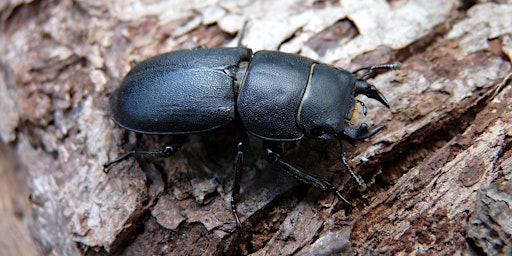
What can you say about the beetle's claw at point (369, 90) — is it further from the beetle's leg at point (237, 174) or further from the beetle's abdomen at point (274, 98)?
the beetle's leg at point (237, 174)

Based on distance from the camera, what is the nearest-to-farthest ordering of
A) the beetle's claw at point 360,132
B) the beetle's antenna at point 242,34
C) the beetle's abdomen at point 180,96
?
the beetle's claw at point 360,132
the beetle's abdomen at point 180,96
the beetle's antenna at point 242,34

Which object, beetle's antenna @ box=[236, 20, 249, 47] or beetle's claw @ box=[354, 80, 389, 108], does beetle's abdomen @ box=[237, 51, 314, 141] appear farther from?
beetle's antenna @ box=[236, 20, 249, 47]

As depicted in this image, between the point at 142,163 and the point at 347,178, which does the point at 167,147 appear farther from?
the point at 347,178

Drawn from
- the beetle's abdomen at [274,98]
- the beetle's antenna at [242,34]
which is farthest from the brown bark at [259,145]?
the beetle's abdomen at [274,98]

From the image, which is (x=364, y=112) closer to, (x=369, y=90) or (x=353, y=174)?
(x=369, y=90)

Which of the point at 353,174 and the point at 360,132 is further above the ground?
the point at 360,132

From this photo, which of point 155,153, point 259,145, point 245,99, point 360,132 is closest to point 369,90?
point 360,132
